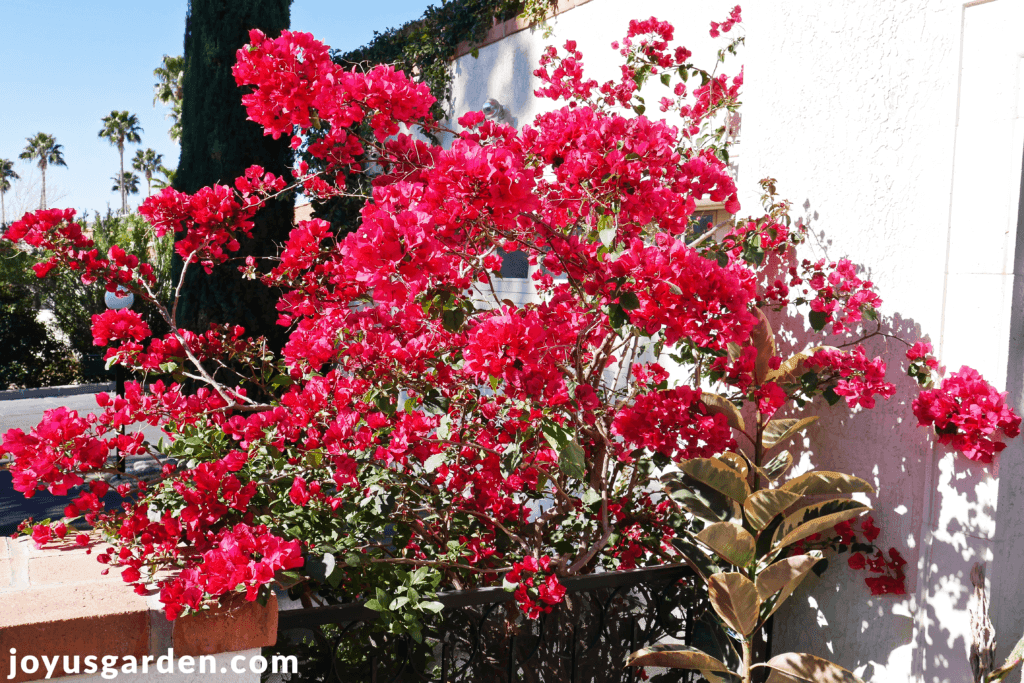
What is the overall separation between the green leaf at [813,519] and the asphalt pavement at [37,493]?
2897 mm

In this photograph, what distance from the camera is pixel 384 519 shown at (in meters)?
2.22

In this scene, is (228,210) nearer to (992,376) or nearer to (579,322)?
(579,322)

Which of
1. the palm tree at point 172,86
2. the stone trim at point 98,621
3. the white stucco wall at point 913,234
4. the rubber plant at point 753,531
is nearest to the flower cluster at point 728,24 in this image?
the white stucco wall at point 913,234

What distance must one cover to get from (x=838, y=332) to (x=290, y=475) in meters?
2.00

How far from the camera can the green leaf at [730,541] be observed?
2188mm

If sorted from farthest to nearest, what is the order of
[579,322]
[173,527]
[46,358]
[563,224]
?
1. [46,358]
2. [563,224]
3. [579,322]
4. [173,527]

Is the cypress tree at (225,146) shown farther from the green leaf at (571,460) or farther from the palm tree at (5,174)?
the palm tree at (5,174)

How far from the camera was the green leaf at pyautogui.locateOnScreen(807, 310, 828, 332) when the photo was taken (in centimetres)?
253

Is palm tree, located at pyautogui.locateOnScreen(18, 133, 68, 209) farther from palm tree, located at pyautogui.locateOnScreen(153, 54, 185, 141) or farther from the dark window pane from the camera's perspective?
the dark window pane

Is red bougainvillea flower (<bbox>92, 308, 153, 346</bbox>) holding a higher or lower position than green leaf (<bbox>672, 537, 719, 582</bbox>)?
higher

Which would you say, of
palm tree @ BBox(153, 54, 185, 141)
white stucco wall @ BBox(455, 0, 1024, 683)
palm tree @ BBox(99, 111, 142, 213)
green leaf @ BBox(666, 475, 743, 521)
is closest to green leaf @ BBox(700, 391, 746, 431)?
green leaf @ BBox(666, 475, 743, 521)

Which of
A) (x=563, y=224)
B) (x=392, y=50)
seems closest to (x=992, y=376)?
(x=563, y=224)

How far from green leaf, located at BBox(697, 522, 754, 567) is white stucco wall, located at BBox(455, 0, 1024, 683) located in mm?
569

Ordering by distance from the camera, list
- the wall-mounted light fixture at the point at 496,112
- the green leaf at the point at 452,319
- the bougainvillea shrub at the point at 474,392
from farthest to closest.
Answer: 1. the wall-mounted light fixture at the point at 496,112
2. the green leaf at the point at 452,319
3. the bougainvillea shrub at the point at 474,392
